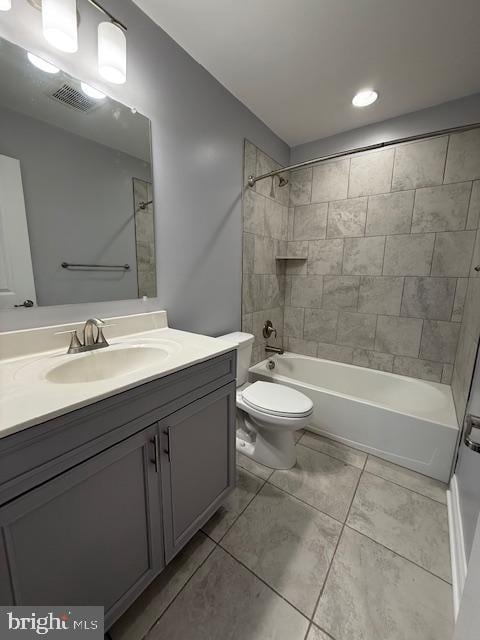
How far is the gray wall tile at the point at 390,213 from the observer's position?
77.7 inches

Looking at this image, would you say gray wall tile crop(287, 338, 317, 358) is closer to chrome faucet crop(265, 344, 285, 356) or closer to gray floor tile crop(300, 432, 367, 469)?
chrome faucet crop(265, 344, 285, 356)

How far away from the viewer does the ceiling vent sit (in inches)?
39.3

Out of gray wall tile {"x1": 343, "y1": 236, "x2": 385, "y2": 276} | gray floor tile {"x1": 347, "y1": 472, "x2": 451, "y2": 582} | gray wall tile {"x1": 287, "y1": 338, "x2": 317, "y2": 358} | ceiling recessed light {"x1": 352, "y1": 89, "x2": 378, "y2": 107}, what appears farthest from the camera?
gray wall tile {"x1": 287, "y1": 338, "x2": 317, "y2": 358}

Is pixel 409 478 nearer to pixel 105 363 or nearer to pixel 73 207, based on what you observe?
pixel 105 363

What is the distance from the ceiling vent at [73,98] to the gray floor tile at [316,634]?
2148 mm

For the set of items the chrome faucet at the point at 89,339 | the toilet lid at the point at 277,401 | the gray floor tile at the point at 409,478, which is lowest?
the gray floor tile at the point at 409,478

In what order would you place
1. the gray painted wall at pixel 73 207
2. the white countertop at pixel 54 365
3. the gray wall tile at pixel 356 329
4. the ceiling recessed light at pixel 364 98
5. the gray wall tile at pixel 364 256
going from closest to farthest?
the white countertop at pixel 54 365 → the gray painted wall at pixel 73 207 → the ceiling recessed light at pixel 364 98 → the gray wall tile at pixel 364 256 → the gray wall tile at pixel 356 329

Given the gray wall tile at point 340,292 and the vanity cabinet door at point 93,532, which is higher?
the gray wall tile at point 340,292

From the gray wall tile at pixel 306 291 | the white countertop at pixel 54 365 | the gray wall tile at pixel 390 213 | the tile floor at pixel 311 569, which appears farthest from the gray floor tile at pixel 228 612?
the gray wall tile at pixel 390 213

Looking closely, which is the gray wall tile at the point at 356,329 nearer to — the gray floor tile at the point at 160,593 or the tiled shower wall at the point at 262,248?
the tiled shower wall at the point at 262,248

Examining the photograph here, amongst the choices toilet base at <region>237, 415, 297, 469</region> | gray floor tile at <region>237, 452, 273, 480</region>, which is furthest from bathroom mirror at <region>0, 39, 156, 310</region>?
gray floor tile at <region>237, 452, 273, 480</region>

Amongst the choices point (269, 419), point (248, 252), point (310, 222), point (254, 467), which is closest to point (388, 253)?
point (310, 222)

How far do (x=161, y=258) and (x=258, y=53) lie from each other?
124cm

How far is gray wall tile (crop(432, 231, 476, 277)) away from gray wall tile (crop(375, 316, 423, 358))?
41cm
